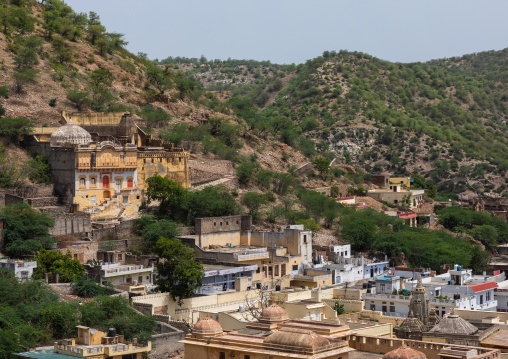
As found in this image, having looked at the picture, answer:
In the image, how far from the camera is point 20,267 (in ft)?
158

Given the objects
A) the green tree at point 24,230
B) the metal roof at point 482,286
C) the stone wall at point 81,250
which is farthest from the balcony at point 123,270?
the metal roof at point 482,286

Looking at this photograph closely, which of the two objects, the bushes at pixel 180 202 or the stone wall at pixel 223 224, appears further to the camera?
the bushes at pixel 180 202

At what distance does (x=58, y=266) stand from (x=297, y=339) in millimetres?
21134

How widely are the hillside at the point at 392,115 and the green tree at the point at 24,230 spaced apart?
1378 inches

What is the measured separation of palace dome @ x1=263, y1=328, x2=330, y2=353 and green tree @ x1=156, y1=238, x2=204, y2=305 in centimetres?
1729

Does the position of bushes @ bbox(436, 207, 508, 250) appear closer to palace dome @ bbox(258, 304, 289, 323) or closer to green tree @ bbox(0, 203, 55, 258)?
green tree @ bbox(0, 203, 55, 258)

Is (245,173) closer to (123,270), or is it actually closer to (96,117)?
(96,117)

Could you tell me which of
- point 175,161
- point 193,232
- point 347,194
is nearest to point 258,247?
point 193,232

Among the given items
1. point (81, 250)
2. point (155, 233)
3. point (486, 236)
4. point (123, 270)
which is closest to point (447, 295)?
point (155, 233)

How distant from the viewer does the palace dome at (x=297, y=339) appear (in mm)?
30766

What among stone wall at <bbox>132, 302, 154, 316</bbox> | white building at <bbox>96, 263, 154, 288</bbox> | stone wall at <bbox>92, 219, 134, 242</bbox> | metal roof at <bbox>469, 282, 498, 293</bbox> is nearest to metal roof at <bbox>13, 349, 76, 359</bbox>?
stone wall at <bbox>132, 302, 154, 316</bbox>

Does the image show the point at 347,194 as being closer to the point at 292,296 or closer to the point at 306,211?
the point at 306,211

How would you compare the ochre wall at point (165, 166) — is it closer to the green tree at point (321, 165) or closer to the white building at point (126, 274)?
the white building at point (126, 274)

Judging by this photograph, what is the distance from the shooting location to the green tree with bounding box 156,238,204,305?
49000 millimetres
